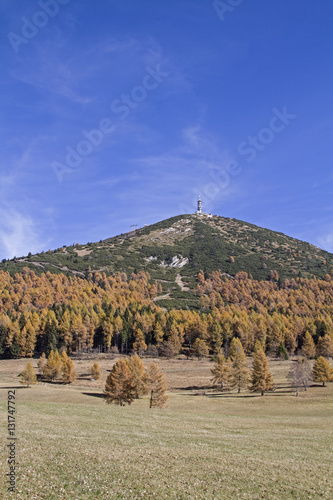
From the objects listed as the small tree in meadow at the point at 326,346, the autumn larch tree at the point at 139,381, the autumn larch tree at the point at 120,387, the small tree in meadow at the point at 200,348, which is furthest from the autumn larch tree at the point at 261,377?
the small tree in meadow at the point at 326,346

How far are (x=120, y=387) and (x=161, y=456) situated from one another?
3542cm

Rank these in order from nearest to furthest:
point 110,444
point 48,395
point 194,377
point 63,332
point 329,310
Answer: point 110,444
point 48,395
point 194,377
point 63,332
point 329,310

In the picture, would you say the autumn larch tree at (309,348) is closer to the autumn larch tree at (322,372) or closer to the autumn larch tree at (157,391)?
the autumn larch tree at (322,372)

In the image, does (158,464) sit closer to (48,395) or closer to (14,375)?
(48,395)

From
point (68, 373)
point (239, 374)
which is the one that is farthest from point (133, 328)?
point (239, 374)

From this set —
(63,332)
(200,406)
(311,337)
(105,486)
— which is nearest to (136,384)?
(200,406)

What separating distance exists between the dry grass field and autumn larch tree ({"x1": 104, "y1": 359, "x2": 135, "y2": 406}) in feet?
39.7

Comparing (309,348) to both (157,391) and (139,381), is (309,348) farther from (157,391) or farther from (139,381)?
(157,391)

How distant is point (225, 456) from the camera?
20.2m

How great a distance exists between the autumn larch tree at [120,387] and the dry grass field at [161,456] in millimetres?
12093

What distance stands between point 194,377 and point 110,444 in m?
65.9

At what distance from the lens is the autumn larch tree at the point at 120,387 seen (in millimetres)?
52219

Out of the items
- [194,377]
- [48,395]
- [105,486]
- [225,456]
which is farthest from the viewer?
[194,377]

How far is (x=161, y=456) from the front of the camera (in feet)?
62.7
